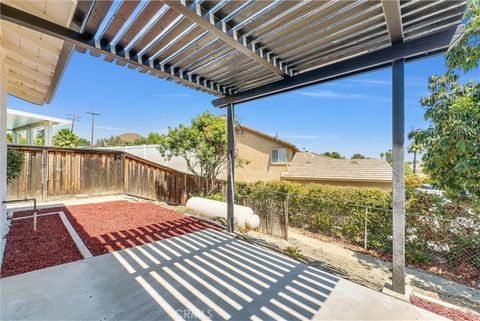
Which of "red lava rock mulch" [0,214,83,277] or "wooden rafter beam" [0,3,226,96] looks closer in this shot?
"wooden rafter beam" [0,3,226,96]

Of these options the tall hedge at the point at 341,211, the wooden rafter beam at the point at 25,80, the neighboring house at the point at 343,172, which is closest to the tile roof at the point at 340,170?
the neighboring house at the point at 343,172

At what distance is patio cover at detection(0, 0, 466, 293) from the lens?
225 cm

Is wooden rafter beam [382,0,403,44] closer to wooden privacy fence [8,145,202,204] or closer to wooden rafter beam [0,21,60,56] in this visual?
wooden rafter beam [0,21,60,56]

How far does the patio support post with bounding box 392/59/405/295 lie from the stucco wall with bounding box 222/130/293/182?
35.2 feet

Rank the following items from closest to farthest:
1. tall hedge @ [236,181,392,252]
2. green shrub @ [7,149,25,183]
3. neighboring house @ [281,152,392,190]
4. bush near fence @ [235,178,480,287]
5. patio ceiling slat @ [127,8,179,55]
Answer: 1. patio ceiling slat @ [127,8,179,55]
2. bush near fence @ [235,178,480,287]
3. tall hedge @ [236,181,392,252]
4. green shrub @ [7,149,25,183]
5. neighboring house @ [281,152,392,190]

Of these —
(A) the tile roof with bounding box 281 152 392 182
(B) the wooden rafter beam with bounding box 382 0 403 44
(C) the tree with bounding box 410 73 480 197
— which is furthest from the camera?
(A) the tile roof with bounding box 281 152 392 182

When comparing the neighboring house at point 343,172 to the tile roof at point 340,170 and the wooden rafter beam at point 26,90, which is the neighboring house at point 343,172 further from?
the wooden rafter beam at point 26,90

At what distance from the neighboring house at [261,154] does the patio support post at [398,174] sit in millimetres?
10744

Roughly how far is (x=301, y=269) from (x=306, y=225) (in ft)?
12.1

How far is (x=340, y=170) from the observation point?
13406 millimetres

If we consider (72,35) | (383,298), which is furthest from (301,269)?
(72,35)

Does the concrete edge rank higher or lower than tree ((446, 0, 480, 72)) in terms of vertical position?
lower

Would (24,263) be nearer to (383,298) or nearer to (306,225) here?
(383,298)

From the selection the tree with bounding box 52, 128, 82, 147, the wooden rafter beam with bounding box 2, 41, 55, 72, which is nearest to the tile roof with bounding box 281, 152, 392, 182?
the wooden rafter beam with bounding box 2, 41, 55, 72
